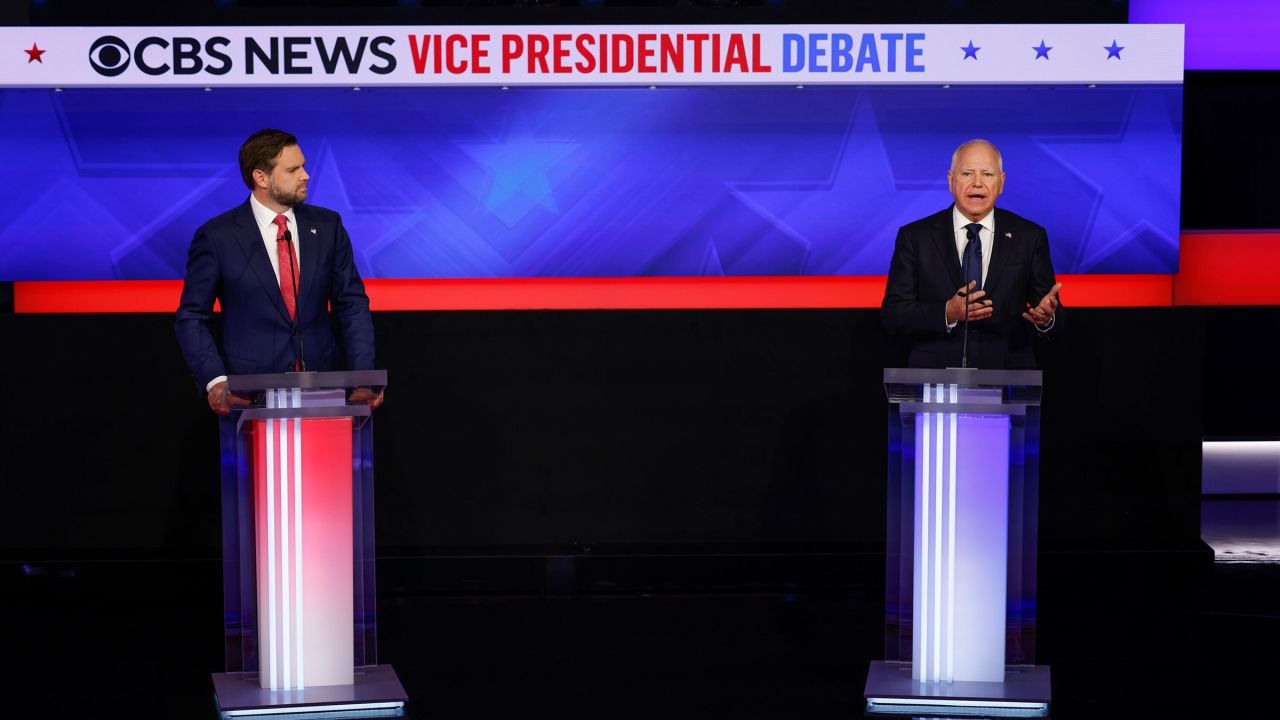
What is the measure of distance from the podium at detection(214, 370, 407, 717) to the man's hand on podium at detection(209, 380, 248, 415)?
0.06 ft

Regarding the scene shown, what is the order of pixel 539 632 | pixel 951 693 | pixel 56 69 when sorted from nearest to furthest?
pixel 951 693
pixel 539 632
pixel 56 69

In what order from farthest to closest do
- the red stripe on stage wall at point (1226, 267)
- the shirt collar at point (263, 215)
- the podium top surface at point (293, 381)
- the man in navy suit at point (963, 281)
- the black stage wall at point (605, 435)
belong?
the red stripe on stage wall at point (1226, 267), the black stage wall at point (605, 435), the man in navy suit at point (963, 281), the shirt collar at point (263, 215), the podium top surface at point (293, 381)

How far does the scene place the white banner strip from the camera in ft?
19.2

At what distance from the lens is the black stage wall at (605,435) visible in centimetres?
511

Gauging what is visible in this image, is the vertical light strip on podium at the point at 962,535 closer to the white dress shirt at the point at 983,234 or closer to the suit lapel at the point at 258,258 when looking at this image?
the white dress shirt at the point at 983,234

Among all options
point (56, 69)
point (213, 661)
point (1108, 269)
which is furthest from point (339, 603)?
point (1108, 269)

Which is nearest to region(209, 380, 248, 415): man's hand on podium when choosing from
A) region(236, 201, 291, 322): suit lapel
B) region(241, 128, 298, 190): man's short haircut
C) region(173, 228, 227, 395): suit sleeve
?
region(173, 228, 227, 395): suit sleeve

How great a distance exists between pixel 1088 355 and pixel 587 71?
7.38ft

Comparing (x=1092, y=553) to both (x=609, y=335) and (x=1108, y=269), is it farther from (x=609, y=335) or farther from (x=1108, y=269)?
(x=609, y=335)

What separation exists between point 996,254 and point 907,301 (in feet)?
0.92

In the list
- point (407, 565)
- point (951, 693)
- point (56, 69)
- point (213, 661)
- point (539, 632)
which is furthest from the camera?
point (56, 69)

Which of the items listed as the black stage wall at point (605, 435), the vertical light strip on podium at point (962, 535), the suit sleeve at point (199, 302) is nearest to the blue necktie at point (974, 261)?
the vertical light strip on podium at point (962, 535)

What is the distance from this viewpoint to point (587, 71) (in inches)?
233

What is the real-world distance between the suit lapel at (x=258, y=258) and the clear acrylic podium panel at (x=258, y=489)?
0.42 meters
